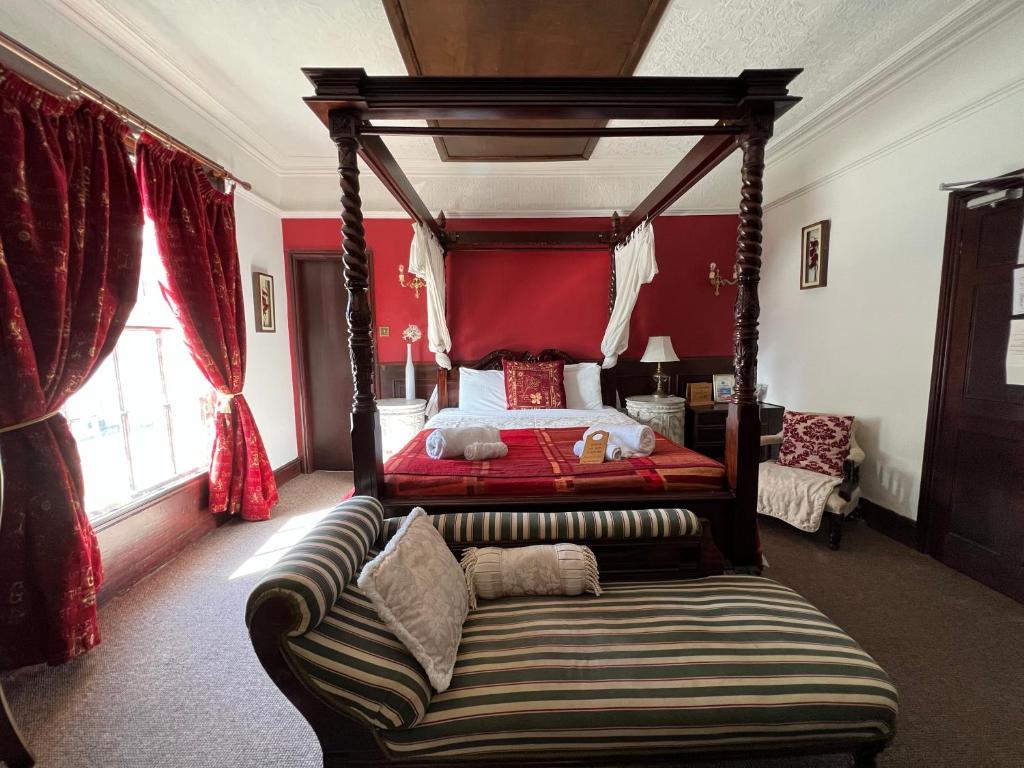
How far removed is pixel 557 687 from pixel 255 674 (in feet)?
4.50

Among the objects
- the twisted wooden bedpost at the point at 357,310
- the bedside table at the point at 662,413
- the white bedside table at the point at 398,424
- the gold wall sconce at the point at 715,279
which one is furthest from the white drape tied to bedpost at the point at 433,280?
the gold wall sconce at the point at 715,279

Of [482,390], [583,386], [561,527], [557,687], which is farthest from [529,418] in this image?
[557,687]

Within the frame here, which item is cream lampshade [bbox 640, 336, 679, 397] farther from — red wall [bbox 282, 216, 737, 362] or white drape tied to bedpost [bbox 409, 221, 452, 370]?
white drape tied to bedpost [bbox 409, 221, 452, 370]

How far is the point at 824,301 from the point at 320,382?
14.9ft

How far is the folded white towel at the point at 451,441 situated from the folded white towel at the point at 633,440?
619mm

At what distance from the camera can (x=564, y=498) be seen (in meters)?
1.87

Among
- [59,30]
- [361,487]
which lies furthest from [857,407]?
[59,30]

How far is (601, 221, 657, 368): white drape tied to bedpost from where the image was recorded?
10.2ft

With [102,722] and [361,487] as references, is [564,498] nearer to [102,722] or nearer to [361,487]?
[361,487]

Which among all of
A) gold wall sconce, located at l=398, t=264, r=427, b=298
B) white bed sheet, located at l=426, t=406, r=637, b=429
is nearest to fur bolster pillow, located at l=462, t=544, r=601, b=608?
white bed sheet, located at l=426, t=406, r=637, b=429

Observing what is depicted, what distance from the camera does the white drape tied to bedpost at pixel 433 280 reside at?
3180 millimetres

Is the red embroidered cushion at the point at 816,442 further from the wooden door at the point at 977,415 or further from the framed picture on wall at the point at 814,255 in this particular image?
the framed picture on wall at the point at 814,255

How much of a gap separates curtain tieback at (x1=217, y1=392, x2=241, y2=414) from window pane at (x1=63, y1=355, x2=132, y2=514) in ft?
1.70

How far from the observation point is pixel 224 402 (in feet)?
9.22
